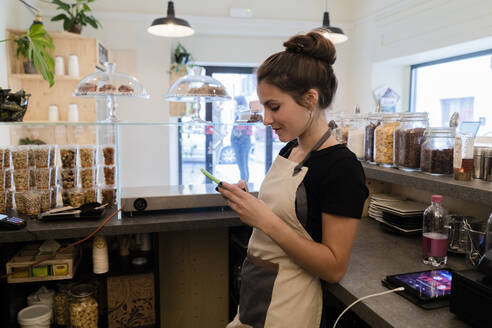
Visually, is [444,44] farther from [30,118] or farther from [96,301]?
[30,118]

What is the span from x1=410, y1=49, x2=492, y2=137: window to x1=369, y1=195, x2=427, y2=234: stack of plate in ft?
7.66

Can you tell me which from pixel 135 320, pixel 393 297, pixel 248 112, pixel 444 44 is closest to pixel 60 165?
pixel 135 320

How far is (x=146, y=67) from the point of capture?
4730 mm

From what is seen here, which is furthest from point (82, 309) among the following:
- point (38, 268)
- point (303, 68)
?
point (303, 68)

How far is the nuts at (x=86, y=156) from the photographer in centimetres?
166

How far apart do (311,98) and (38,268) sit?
51.0 inches

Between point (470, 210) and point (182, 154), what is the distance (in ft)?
13.2

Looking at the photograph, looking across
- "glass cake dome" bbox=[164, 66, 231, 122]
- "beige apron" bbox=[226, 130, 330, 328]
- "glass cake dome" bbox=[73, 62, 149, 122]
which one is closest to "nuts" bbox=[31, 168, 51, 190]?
"glass cake dome" bbox=[73, 62, 149, 122]

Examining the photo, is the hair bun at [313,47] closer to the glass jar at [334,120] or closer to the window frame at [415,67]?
the glass jar at [334,120]

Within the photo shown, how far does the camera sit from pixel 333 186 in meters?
0.96

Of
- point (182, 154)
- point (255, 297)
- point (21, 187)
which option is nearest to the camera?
point (255, 297)

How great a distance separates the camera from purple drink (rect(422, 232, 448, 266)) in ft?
4.10

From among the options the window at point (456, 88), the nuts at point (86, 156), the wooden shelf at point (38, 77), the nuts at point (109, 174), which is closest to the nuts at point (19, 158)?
the nuts at point (86, 156)

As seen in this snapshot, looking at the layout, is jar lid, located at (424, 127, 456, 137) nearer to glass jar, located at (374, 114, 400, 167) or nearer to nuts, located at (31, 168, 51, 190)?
glass jar, located at (374, 114, 400, 167)
